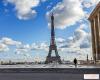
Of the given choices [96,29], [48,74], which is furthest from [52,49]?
[48,74]

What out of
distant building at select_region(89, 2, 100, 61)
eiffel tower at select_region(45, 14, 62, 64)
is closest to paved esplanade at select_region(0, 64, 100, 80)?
eiffel tower at select_region(45, 14, 62, 64)

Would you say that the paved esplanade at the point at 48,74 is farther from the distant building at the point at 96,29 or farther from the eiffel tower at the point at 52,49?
the distant building at the point at 96,29

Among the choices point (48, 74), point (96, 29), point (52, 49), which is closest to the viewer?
point (48, 74)

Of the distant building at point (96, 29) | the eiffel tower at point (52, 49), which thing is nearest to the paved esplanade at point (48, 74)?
the eiffel tower at point (52, 49)

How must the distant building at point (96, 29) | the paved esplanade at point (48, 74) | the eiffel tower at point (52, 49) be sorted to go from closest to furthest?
the paved esplanade at point (48, 74), the eiffel tower at point (52, 49), the distant building at point (96, 29)

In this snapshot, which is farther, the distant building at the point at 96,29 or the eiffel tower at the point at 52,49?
the distant building at the point at 96,29

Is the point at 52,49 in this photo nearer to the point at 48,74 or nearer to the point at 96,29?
the point at 96,29

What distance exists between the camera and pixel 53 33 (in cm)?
8269

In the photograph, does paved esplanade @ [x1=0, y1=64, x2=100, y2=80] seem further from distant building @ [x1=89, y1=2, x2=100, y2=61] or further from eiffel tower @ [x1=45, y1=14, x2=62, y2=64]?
distant building @ [x1=89, y1=2, x2=100, y2=61]

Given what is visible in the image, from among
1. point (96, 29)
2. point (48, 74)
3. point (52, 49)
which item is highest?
point (96, 29)

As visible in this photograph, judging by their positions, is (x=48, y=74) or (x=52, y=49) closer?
(x=48, y=74)

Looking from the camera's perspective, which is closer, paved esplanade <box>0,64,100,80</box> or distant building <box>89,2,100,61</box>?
paved esplanade <box>0,64,100,80</box>

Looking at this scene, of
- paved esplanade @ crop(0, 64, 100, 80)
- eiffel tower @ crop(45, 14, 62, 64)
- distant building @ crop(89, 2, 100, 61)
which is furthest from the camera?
distant building @ crop(89, 2, 100, 61)

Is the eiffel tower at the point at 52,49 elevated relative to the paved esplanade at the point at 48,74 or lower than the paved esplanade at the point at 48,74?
elevated
